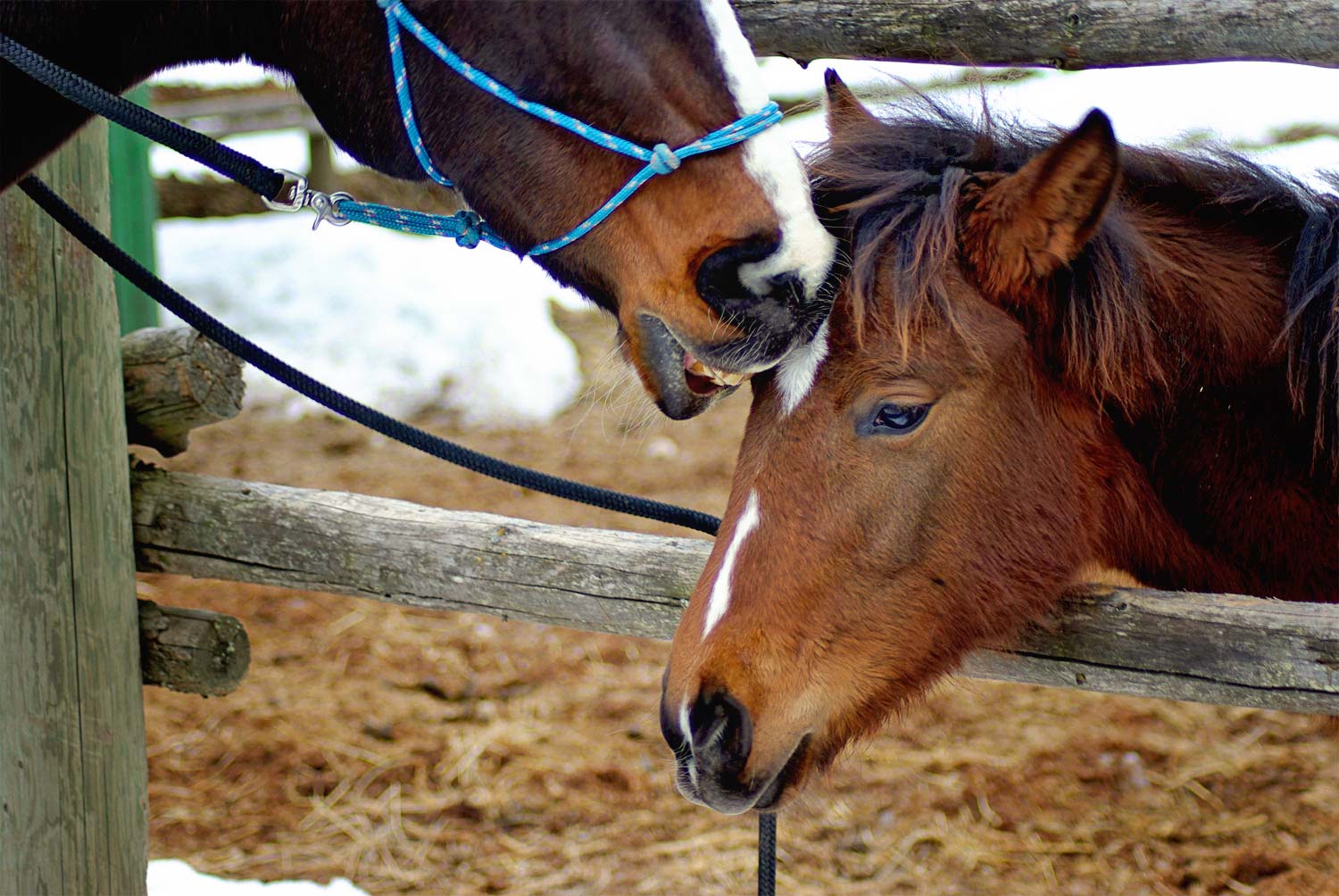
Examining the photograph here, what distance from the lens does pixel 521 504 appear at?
5.73 metres

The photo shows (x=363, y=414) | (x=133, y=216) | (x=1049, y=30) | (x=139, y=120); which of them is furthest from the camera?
(x=133, y=216)

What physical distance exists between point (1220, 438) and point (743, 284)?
91 centimetres

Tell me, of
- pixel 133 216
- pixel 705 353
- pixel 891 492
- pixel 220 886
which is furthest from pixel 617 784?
pixel 133 216

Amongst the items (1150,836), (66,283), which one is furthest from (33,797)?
(1150,836)

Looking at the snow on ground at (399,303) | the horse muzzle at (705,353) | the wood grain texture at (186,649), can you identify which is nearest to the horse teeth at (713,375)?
the horse muzzle at (705,353)

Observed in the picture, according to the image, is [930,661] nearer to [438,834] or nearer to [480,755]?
[438,834]

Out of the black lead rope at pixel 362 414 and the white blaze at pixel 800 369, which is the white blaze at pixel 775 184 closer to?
the white blaze at pixel 800 369

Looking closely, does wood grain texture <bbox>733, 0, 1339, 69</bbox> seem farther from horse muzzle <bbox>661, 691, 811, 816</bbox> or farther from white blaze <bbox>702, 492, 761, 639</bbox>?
horse muzzle <bbox>661, 691, 811, 816</bbox>

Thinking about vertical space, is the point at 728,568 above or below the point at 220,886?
above

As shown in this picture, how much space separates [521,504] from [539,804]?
2.26 m

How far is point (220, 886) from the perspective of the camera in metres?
3.04

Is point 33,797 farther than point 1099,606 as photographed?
Yes

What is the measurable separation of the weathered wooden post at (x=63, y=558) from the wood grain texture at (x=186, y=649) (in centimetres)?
11

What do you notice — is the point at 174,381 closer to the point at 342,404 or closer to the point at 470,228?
the point at 342,404
